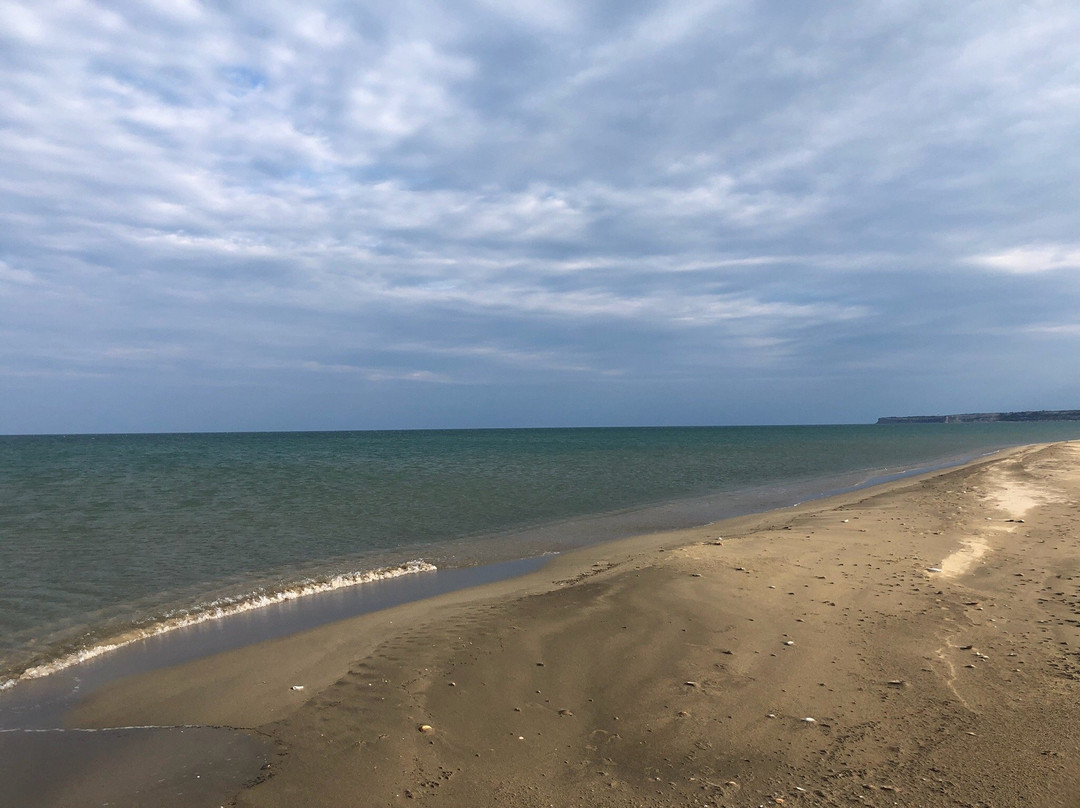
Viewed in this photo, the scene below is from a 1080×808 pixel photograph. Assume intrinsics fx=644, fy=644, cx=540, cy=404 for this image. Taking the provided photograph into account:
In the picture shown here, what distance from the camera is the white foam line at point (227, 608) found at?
7402mm

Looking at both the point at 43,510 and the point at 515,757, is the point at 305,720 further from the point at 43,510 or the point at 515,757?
the point at 43,510

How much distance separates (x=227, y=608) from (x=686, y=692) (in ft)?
24.1

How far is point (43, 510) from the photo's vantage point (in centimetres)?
1991

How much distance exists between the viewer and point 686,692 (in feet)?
17.9

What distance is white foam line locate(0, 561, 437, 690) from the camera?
24.3 feet

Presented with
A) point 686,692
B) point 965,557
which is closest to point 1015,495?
point 965,557

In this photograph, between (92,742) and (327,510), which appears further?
(327,510)

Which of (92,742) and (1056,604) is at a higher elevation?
(1056,604)

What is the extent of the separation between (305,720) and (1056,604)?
26.3ft

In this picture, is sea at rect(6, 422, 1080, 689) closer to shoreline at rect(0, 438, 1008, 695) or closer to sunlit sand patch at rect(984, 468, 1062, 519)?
shoreline at rect(0, 438, 1008, 695)

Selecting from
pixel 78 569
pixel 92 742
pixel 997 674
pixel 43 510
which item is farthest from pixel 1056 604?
pixel 43 510

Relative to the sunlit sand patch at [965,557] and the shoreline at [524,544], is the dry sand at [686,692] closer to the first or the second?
the sunlit sand patch at [965,557]

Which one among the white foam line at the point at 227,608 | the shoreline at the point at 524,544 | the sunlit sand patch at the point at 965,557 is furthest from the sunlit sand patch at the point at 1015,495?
the white foam line at the point at 227,608

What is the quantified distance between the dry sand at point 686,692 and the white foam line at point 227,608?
1496 millimetres
